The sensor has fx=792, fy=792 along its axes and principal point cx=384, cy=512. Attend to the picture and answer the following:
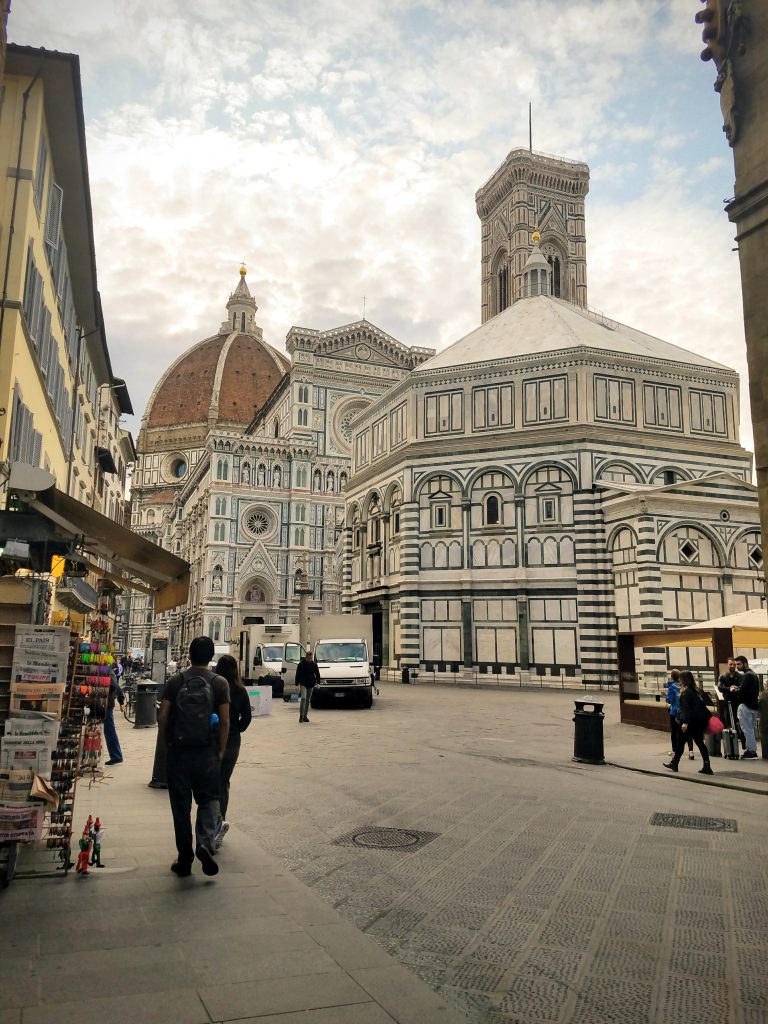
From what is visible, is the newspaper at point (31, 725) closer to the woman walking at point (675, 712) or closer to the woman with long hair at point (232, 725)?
→ the woman with long hair at point (232, 725)

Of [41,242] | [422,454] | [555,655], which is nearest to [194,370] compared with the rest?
[422,454]

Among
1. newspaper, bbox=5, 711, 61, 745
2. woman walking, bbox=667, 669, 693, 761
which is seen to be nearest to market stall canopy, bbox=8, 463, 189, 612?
newspaper, bbox=5, 711, 61, 745

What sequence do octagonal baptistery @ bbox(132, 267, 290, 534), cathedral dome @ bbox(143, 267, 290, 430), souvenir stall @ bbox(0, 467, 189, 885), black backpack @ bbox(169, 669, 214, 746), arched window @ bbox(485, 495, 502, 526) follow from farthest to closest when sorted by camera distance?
1. cathedral dome @ bbox(143, 267, 290, 430)
2. octagonal baptistery @ bbox(132, 267, 290, 534)
3. arched window @ bbox(485, 495, 502, 526)
4. black backpack @ bbox(169, 669, 214, 746)
5. souvenir stall @ bbox(0, 467, 189, 885)

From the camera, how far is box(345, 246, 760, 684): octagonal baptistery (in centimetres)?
3175

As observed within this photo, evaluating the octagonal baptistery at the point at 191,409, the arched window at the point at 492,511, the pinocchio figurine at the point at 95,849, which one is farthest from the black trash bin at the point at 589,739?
the octagonal baptistery at the point at 191,409

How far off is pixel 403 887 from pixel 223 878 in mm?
1296

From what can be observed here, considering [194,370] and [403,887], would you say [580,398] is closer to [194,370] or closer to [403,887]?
[403,887]

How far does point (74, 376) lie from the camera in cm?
2045

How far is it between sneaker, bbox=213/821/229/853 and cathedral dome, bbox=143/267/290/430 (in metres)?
96.2

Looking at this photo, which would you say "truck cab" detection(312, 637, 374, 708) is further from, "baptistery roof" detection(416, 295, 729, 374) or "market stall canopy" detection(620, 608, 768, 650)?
"baptistery roof" detection(416, 295, 729, 374)

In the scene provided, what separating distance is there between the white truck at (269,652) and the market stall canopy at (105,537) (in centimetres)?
1952

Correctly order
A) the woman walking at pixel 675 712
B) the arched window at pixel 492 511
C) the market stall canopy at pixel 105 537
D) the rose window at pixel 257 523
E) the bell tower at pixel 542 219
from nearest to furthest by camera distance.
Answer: the market stall canopy at pixel 105 537 < the woman walking at pixel 675 712 < the arched window at pixel 492 511 < the rose window at pixel 257 523 < the bell tower at pixel 542 219

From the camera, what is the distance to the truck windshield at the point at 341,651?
22531 mm

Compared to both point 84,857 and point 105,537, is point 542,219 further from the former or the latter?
point 84,857
